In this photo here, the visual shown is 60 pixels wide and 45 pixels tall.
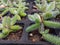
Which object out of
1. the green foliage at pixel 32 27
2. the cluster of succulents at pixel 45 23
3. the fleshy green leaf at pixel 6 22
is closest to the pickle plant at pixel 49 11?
the cluster of succulents at pixel 45 23

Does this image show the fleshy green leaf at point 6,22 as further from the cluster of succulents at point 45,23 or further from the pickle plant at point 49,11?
the pickle plant at point 49,11

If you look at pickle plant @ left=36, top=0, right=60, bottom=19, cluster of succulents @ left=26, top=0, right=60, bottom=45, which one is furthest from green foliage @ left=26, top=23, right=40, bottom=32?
pickle plant @ left=36, top=0, right=60, bottom=19

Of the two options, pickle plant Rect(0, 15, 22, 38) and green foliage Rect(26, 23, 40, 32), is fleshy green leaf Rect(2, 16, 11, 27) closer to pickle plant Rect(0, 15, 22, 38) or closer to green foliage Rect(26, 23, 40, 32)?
pickle plant Rect(0, 15, 22, 38)

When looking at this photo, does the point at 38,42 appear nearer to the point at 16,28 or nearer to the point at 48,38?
the point at 48,38

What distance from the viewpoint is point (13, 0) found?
147 centimetres

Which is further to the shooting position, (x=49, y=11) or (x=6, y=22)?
(x=49, y=11)

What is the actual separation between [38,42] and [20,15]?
1.35 ft

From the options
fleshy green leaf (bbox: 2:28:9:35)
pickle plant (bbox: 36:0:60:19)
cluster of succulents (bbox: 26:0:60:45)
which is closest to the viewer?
cluster of succulents (bbox: 26:0:60:45)

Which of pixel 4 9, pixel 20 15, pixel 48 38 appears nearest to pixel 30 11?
pixel 20 15

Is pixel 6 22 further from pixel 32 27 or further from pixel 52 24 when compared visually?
pixel 52 24

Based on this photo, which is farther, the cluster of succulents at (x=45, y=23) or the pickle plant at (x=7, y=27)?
the pickle plant at (x=7, y=27)

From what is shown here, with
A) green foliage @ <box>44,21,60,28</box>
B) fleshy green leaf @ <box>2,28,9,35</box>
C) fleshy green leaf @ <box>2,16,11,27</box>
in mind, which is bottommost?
fleshy green leaf @ <box>2,28,9,35</box>

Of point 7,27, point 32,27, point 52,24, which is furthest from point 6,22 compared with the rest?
point 52,24

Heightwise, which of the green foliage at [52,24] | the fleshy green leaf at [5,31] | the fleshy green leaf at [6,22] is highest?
the fleshy green leaf at [6,22]
